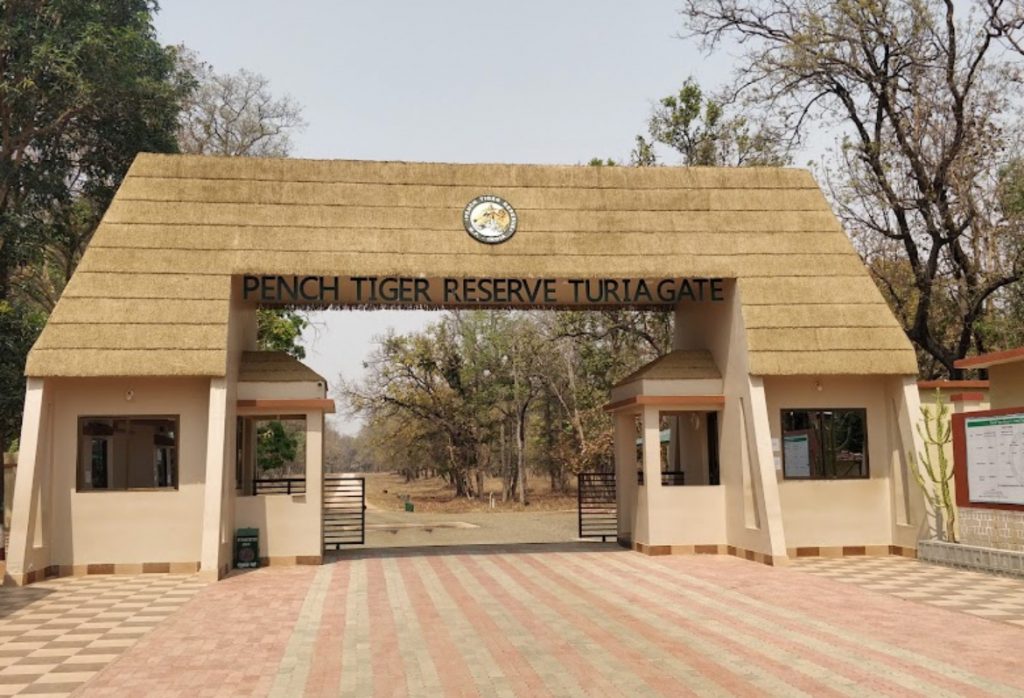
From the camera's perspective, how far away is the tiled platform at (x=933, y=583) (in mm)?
11088

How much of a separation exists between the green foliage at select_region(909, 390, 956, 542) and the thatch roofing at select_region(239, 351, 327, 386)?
1029 centimetres

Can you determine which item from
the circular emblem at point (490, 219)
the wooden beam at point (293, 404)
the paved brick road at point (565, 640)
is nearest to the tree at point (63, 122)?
the wooden beam at point (293, 404)

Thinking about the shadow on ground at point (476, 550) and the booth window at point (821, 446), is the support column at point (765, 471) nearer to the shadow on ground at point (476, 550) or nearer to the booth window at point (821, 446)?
the booth window at point (821, 446)

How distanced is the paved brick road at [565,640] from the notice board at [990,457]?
4.53ft

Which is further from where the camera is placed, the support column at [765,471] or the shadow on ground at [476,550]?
the shadow on ground at [476,550]

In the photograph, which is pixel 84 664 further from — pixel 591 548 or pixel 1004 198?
pixel 1004 198

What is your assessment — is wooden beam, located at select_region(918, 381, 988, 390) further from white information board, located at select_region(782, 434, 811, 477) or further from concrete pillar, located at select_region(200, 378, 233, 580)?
concrete pillar, located at select_region(200, 378, 233, 580)

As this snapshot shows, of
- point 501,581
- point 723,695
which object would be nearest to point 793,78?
point 501,581

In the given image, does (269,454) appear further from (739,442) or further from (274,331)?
(739,442)

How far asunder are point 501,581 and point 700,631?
15.1 ft

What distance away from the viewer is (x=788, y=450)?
17.0 m

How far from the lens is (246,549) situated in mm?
15945

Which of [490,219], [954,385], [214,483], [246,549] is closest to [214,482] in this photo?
[214,483]

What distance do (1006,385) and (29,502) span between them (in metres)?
15.7
